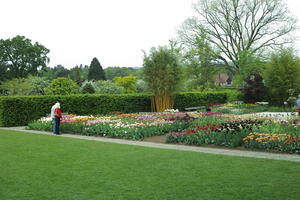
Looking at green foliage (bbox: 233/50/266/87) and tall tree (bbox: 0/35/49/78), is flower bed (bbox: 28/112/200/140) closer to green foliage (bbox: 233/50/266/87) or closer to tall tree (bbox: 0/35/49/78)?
green foliage (bbox: 233/50/266/87)

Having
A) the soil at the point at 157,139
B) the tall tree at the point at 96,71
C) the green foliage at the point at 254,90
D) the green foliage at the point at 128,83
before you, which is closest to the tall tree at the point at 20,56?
the tall tree at the point at 96,71

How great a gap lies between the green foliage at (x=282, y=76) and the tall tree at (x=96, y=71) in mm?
38122

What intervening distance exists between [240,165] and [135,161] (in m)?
2.33

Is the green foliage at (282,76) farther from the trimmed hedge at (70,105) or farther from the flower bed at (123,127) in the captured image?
the flower bed at (123,127)

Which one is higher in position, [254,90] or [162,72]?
[162,72]

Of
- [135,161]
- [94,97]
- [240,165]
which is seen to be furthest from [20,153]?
[94,97]

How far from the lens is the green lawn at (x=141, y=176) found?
16.6 ft

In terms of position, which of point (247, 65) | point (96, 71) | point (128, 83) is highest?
point (96, 71)


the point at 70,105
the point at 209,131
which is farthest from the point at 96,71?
the point at 209,131

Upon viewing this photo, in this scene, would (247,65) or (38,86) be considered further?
(247,65)

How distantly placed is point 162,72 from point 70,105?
6314 millimetres

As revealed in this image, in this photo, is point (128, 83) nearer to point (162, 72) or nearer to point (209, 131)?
point (162, 72)

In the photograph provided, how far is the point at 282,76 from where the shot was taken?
992 inches

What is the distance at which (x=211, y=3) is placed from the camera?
3691 cm
